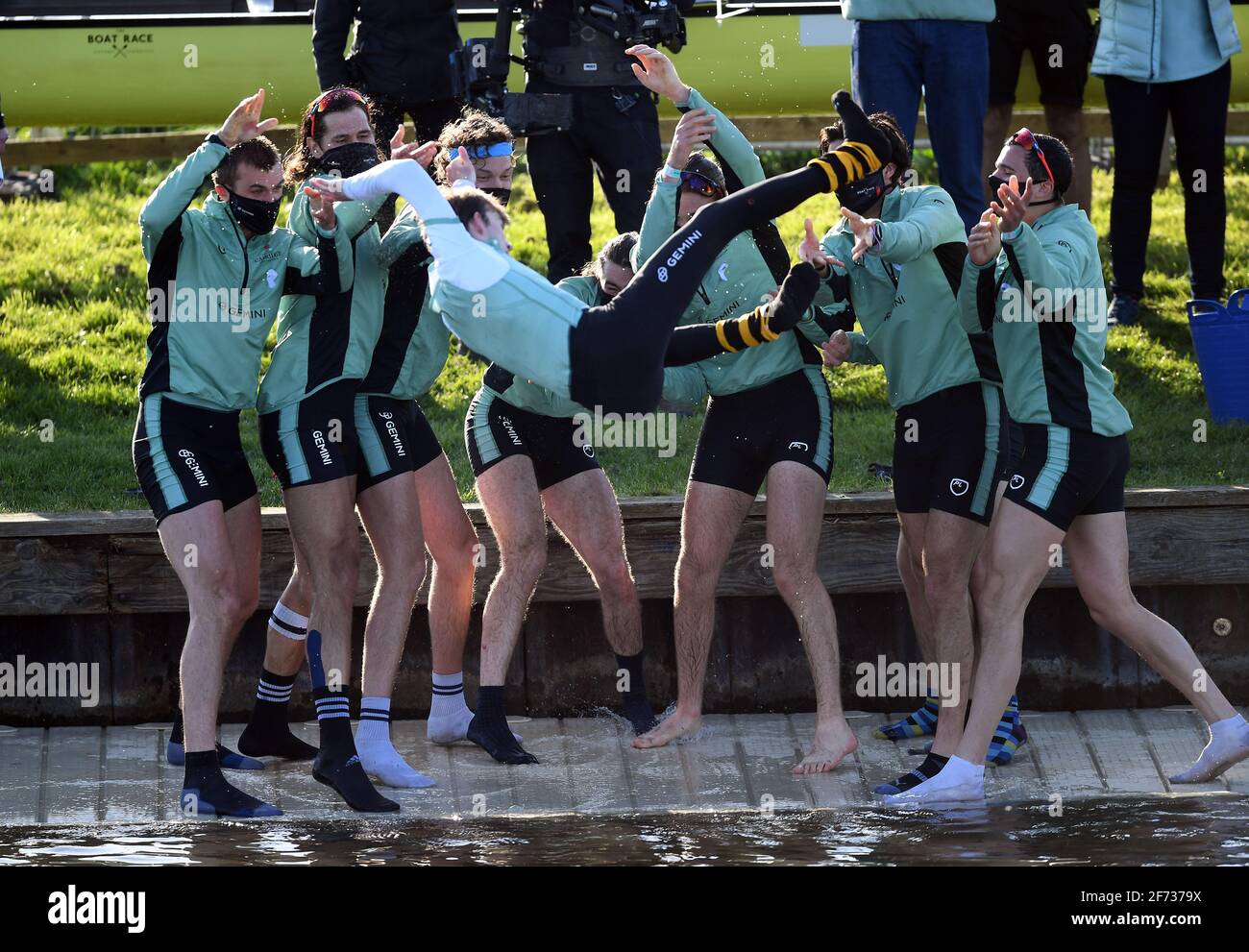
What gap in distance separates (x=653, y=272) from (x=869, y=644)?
2161 millimetres

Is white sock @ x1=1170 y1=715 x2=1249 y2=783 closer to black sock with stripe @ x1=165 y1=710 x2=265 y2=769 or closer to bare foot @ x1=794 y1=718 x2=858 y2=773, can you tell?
bare foot @ x1=794 y1=718 x2=858 y2=773

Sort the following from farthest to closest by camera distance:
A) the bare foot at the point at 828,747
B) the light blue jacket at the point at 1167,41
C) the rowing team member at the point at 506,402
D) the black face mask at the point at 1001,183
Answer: the light blue jacket at the point at 1167,41
the bare foot at the point at 828,747
the black face mask at the point at 1001,183
the rowing team member at the point at 506,402

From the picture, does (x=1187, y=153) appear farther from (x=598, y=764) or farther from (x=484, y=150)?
(x=598, y=764)

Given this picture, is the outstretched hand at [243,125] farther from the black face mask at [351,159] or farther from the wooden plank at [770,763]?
the wooden plank at [770,763]

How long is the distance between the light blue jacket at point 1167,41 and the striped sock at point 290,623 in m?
4.90

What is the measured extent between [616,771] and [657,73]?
2.51m

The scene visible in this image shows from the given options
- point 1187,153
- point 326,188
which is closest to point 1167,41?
point 1187,153

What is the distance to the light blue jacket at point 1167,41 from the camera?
9.23 meters

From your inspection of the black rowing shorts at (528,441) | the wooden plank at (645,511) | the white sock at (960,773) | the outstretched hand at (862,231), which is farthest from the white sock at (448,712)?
the outstretched hand at (862,231)

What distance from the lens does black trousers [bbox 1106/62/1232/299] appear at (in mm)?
9328

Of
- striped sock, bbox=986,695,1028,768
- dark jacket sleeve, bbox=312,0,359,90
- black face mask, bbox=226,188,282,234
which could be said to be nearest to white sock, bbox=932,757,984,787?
striped sock, bbox=986,695,1028,768
